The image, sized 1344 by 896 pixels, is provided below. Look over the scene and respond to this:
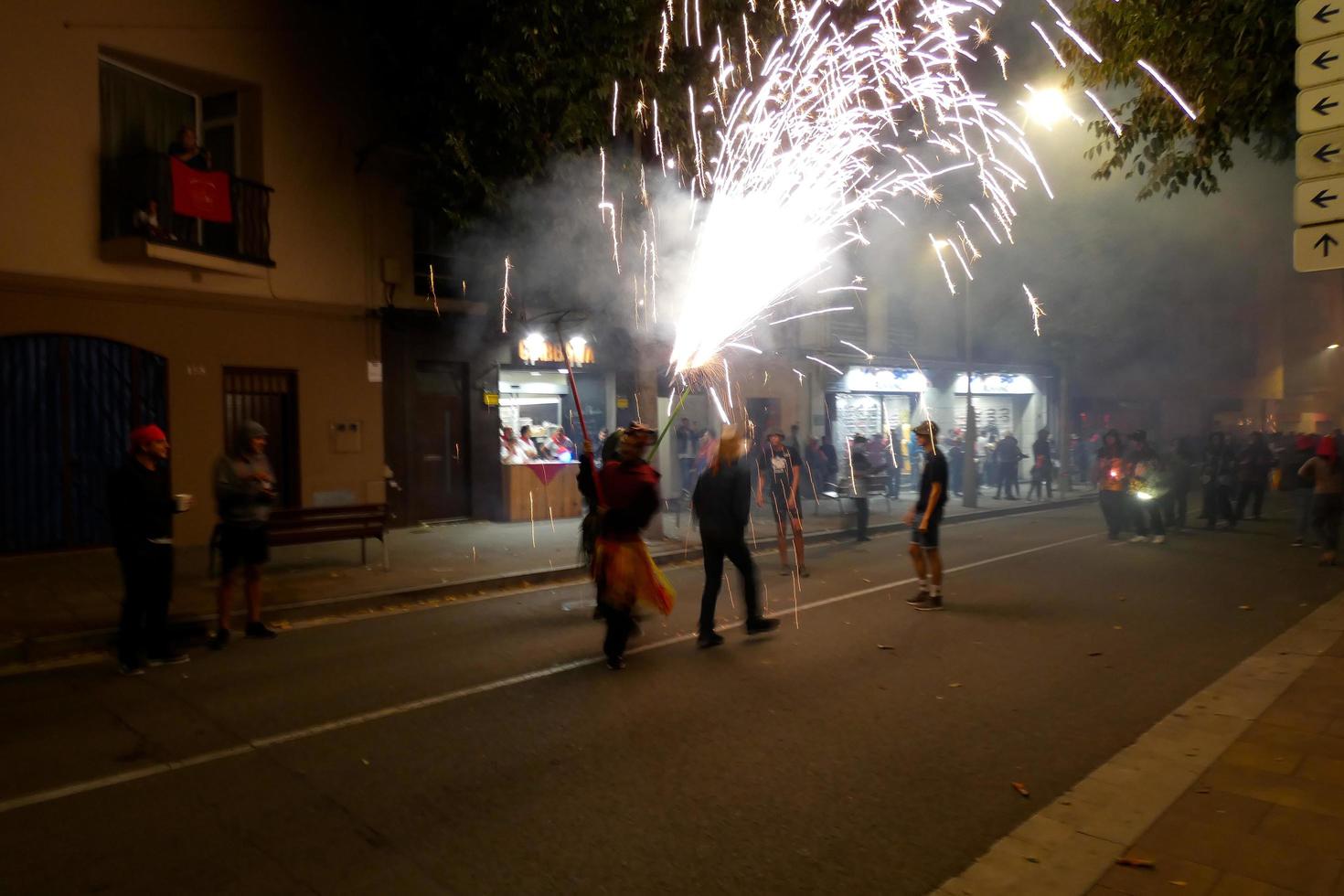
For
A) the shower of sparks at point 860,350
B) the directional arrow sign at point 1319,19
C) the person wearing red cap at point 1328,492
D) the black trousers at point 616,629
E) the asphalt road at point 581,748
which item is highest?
the shower of sparks at point 860,350

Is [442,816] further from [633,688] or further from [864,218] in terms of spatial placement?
[864,218]

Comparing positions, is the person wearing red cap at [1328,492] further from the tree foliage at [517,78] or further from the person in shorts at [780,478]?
the tree foliage at [517,78]

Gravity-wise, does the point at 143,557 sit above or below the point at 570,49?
below

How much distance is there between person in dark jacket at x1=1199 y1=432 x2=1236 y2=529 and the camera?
16188 millimetres

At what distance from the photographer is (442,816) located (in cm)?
419

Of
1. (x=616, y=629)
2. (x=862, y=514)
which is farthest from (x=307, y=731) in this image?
(x=862, y=514)

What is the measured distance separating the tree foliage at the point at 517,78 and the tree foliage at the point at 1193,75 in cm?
509

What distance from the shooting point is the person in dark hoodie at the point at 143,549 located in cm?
676

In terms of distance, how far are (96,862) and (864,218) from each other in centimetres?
2163

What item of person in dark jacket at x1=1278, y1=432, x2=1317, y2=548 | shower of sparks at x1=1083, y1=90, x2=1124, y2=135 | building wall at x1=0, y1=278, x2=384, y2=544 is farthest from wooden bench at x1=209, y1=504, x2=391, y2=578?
person in dark jacket at x1=1278, y1=432, x2=1317, y2=548

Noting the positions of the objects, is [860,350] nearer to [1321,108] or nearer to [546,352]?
[546,352]

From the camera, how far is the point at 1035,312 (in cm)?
2688

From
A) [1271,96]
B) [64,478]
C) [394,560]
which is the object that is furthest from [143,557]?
[1271,96]

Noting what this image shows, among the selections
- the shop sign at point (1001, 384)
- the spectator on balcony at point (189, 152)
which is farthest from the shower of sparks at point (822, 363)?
the spectator on balcony at point (189, 152)
